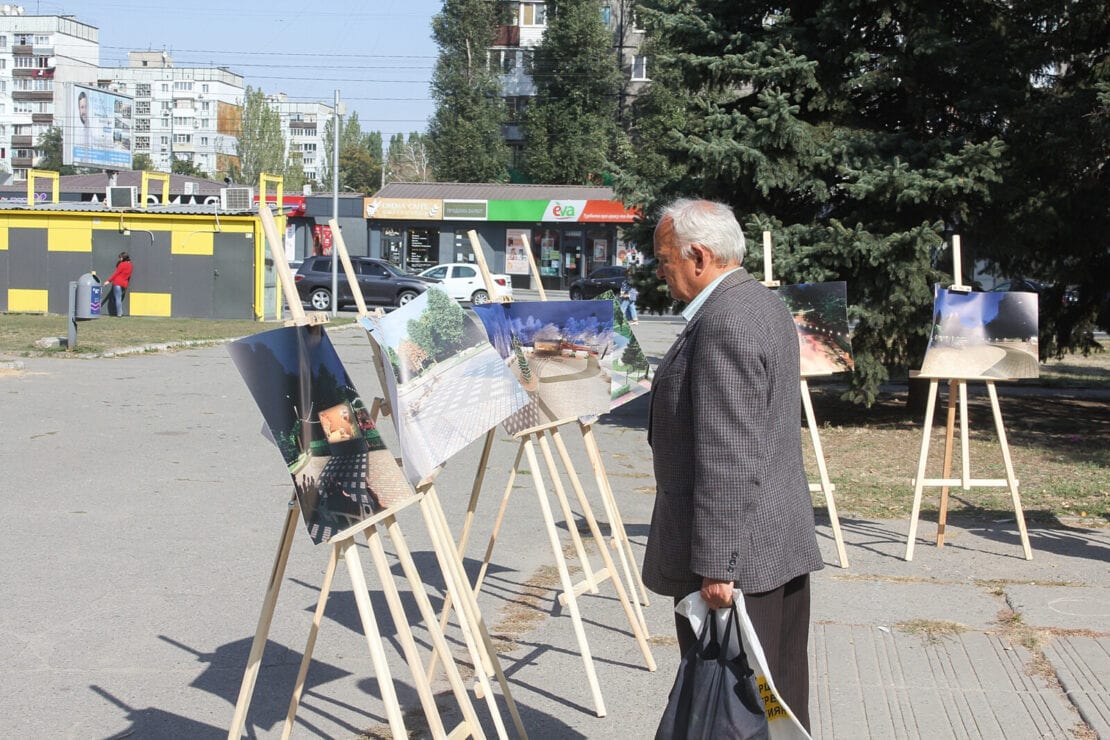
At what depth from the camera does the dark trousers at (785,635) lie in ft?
11.1

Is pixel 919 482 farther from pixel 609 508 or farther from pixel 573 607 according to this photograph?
pixel 573 607

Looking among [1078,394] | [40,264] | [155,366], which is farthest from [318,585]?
[40,264]

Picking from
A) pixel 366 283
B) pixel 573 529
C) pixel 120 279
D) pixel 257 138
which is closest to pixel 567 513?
pixel 573 529

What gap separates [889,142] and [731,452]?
34.6 ft

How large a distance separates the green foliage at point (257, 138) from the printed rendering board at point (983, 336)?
93.0 metres

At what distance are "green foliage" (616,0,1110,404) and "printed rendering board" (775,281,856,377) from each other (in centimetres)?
469

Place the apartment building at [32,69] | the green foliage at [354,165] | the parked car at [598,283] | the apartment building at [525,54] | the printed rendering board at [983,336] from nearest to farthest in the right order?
1. the printed rendering board at [983,336]
2. the parked car at [598,283]
3. the apartment building at [525,54]
4. the green foliage at [354,165]
5. the apartment building at [32,69]

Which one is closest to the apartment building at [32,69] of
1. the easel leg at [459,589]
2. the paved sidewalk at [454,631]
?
the paved sidewalk at [454,631]

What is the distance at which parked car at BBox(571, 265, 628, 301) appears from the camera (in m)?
42.3

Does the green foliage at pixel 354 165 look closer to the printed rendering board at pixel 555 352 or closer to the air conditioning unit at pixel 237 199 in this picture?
the air conditioning unit at pixel 237 199

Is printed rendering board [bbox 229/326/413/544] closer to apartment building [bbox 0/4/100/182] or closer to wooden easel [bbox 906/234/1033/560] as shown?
wooden easel [bbox 906/234/1033/560]

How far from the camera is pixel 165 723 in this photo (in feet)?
14.6

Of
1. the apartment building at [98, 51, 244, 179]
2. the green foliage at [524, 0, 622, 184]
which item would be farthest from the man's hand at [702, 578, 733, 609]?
the apartment building at [98, 51, 244, 179]

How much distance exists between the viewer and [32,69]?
127 metres
